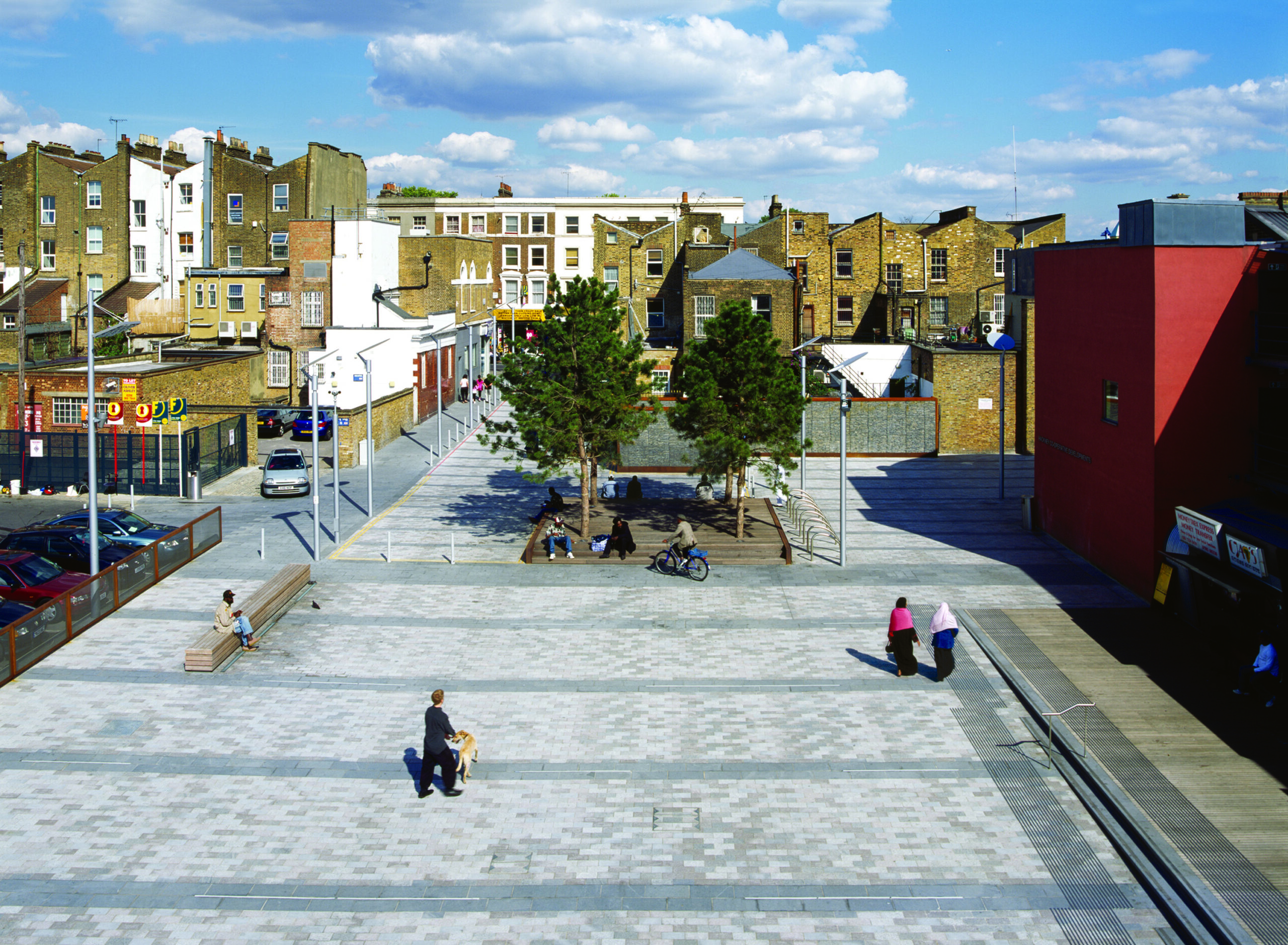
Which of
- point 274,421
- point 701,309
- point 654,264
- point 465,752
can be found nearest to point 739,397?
point 465,752

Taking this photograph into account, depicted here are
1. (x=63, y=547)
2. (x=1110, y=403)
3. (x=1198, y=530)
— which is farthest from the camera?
(x=1110, y=403)

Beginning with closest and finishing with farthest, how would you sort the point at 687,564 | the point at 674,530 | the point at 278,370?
the point at 687,564 < the point at 674,530 < the point at 278,370

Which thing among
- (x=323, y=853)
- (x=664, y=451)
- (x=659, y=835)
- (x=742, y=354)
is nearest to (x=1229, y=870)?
(x=659, y=835)

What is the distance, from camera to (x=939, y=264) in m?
62.9

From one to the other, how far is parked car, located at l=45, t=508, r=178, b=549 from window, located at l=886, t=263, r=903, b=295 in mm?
44967

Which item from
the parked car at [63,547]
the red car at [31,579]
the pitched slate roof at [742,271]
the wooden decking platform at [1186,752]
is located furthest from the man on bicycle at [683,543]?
the pitched slate roof at [742,271]

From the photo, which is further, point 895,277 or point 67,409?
point 895,277

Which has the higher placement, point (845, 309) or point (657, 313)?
point (657, 313)

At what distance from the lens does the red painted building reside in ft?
76.3

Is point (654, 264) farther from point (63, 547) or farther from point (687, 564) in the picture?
point (63, 547)

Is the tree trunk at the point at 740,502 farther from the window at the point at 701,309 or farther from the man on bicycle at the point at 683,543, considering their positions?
the window at the point at 701,309

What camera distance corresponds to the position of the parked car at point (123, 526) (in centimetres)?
2816

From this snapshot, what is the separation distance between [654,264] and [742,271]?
54.0ft

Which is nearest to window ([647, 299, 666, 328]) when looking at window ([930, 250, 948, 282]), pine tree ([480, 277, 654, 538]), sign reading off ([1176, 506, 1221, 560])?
window ([930, 250, 948, 282])
